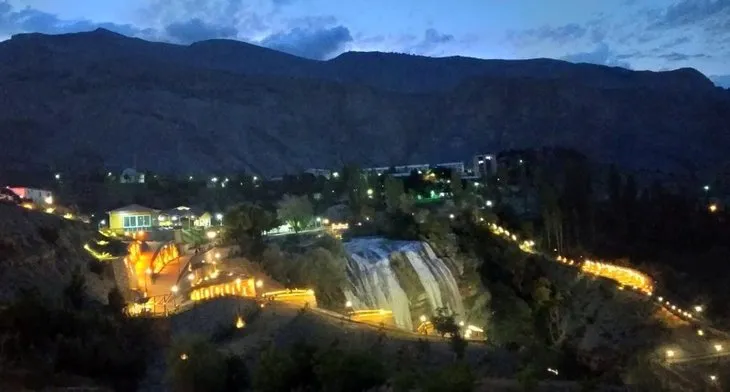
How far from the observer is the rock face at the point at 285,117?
10444cm

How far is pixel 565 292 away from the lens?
4500cm

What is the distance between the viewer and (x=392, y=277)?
134 ft

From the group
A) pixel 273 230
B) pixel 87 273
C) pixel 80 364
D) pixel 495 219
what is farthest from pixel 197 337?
pixel 495 219

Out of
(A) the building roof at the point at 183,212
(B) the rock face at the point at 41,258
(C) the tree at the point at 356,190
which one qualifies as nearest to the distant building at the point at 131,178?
(C) the tree at the point at 356,190

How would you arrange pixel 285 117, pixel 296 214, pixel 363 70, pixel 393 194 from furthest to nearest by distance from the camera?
pixel 363 70
pixel 285 117
pixel 393 194
pixel 296 214

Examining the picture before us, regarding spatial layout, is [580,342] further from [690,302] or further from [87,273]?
[87,273]

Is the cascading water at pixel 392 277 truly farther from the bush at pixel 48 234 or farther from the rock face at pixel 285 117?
the rock face at pixel 285 117

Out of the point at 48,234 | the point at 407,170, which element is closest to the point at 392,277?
the point at 48,234

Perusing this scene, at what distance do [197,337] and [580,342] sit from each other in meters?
21.9

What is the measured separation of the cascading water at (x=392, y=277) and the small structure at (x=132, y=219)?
12645 mm

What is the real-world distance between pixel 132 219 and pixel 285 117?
288 ft

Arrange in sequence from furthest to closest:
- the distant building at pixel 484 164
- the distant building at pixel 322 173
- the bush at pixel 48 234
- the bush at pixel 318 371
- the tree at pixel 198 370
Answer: the distant building at pixel 484 164
the distant building at pixel 322 173
the bush at pixel 48 234
the tree at pixel 198 370
the bush at pixel 318 371

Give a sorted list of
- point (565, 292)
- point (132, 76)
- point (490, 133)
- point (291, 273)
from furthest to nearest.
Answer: point (490, 133) → point (132, 76) → point (565, 292) → point (291, 273)

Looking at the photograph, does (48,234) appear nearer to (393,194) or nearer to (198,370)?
(198,370)
